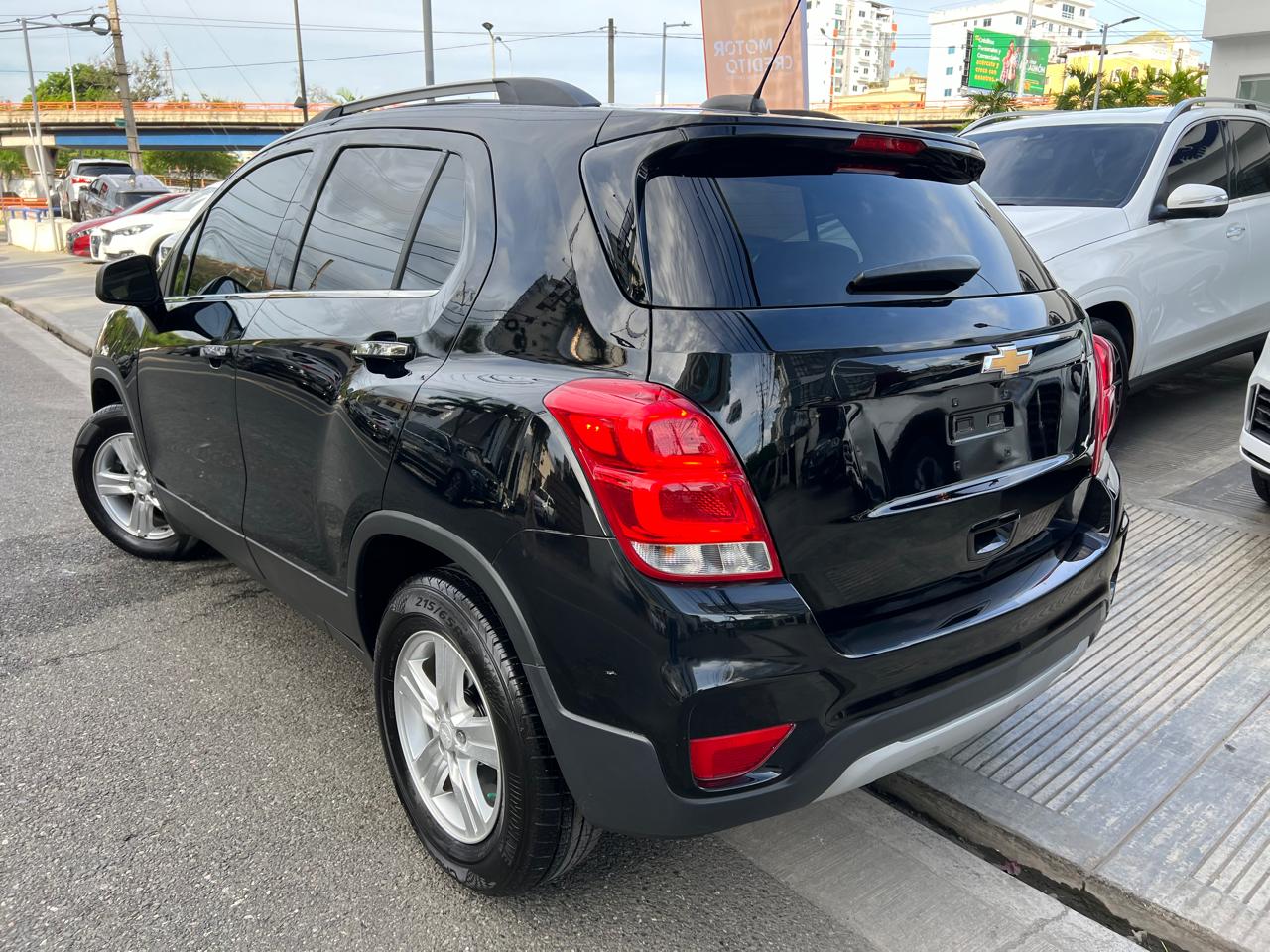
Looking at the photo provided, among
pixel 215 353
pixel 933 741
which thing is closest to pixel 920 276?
pixel 933 741

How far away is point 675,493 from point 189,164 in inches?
3742

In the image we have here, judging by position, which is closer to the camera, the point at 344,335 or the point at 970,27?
the point at 344,335

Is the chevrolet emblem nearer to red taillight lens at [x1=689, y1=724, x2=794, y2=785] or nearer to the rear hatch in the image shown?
the rear hatch

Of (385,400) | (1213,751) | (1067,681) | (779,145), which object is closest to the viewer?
(779,145)

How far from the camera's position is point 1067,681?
3271mm

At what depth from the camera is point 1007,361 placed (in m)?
2.20

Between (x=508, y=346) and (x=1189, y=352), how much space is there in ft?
16.9

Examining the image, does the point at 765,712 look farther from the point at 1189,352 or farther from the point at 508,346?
the point at 1189,352

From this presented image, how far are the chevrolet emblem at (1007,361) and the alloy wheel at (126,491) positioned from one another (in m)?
3.61

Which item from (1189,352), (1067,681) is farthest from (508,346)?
(1189,352)

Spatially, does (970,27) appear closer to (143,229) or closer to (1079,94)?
(1079,94)

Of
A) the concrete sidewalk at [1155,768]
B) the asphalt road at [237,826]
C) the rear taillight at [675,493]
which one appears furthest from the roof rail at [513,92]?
the concrete sidewalk at [1155,768]

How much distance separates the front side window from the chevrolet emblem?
2.10 metres

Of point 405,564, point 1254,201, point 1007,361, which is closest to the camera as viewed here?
point 1007,361
